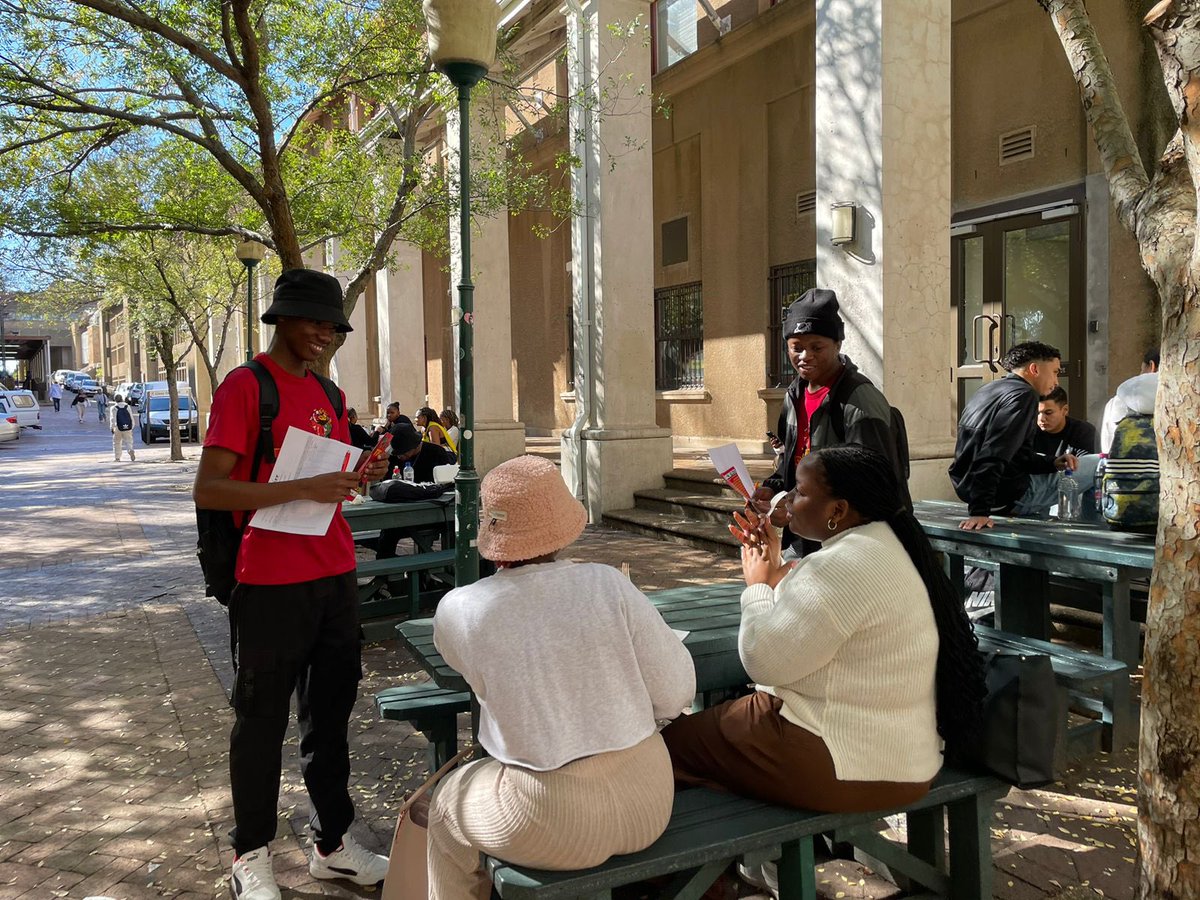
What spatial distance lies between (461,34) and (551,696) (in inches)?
152

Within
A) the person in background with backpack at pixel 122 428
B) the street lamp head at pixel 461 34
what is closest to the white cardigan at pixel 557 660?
the street lamp head at pixel 461 34

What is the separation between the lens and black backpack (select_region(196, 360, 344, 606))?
2.80m

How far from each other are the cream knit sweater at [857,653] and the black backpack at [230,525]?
1609mm

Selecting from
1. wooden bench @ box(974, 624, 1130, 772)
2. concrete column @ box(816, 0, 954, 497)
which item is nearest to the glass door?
concrete column @ box(816, 0, 954, 497)

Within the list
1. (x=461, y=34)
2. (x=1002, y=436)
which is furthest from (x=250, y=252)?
(x=1002, y=436)

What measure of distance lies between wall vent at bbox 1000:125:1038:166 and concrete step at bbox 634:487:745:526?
4884 millimetres

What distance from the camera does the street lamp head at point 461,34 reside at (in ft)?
15.1

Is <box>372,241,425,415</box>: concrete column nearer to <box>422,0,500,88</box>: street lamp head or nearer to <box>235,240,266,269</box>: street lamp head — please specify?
<box>235,240,266,269</box>: street lamp head

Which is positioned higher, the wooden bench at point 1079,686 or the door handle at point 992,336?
the door handle at point 992,336

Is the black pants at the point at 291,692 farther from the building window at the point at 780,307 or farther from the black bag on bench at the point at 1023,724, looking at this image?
the building window at the point at 780,307

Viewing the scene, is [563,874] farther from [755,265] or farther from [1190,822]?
[755,265]

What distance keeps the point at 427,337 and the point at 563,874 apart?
22789 millimetres

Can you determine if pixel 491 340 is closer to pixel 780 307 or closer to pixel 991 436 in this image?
pixel 780 307

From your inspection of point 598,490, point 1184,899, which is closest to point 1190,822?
point 1184,899
